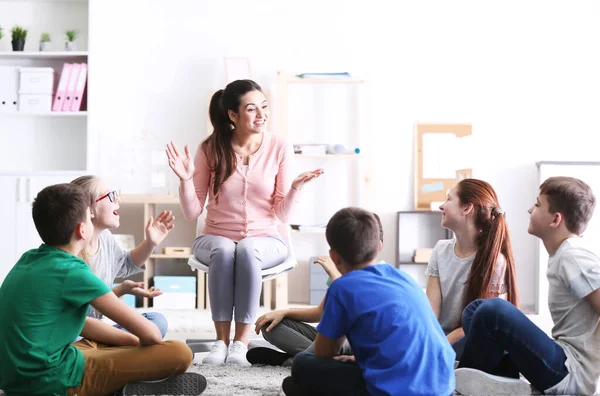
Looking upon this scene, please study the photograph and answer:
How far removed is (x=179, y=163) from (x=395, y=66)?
2429 millimetres

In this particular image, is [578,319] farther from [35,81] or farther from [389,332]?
[35,81]

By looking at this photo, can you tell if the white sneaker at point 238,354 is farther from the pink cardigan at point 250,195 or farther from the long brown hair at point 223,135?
the long brown hair at point 223,135

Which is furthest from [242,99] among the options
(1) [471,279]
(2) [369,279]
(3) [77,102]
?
(3) [77,102]

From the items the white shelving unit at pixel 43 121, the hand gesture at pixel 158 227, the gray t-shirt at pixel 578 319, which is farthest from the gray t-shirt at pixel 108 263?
the white shelving unit at pixel 43 121

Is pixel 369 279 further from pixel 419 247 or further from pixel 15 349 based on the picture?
pixel 419 247

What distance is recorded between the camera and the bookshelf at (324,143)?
4754 mm

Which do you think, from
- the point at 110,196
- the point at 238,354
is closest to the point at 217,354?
the point at 238,354

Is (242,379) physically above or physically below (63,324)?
below

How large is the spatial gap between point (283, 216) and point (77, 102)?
2.07 meters

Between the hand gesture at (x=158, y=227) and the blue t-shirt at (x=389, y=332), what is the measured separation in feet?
2.93

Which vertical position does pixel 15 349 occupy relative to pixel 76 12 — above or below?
below

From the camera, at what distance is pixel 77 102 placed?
439 cm

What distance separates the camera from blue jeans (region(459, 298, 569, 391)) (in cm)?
188

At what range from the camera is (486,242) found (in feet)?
7.38
